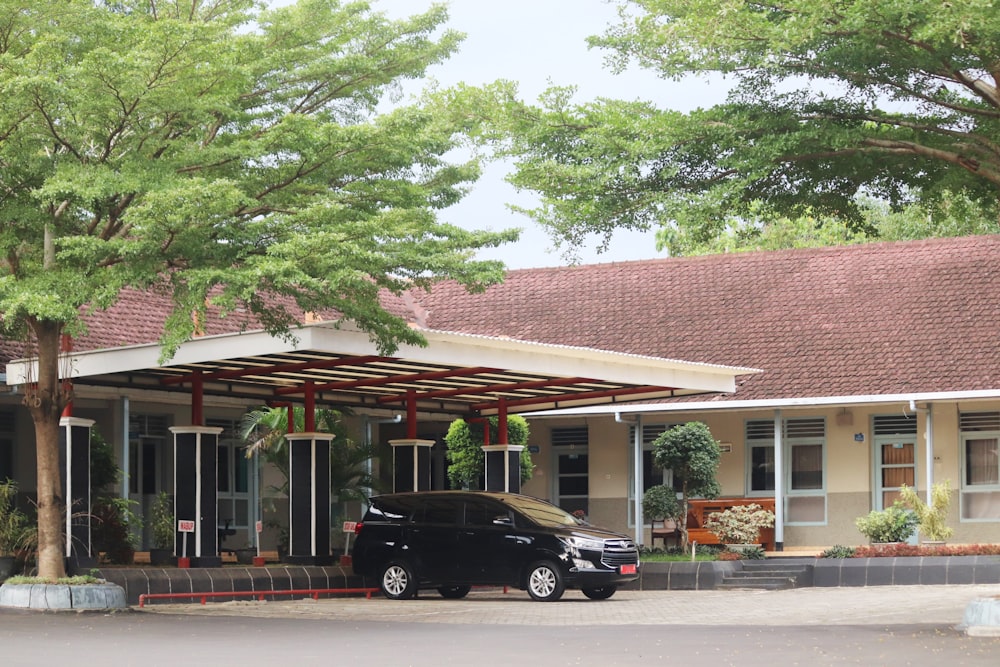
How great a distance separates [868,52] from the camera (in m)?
14.8

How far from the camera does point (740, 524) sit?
87.5 feet

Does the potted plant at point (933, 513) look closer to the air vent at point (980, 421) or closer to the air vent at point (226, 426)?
the air vent at point (980, 421)

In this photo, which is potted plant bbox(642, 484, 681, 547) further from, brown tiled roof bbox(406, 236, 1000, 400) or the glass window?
the glass window

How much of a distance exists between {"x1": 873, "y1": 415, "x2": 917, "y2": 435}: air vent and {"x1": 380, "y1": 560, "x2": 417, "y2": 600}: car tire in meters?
11.3

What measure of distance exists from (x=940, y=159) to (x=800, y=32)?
285 cm

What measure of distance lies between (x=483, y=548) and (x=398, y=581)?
147cm

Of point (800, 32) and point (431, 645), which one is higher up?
point (800, 32)

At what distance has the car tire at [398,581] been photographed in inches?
886

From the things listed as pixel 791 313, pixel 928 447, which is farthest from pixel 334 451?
pixel 928 447

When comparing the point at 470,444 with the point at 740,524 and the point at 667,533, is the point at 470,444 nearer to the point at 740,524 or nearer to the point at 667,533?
the point at 667,533

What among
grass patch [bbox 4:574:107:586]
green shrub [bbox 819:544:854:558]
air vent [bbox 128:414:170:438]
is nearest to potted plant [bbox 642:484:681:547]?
green shrub [bbox 819:544:854:558]

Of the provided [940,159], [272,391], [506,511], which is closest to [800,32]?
[940,159]

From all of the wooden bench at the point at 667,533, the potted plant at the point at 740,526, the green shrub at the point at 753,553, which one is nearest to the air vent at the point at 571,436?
the wooden bench at the point at 667,533

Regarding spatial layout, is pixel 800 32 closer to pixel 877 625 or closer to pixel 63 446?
pixel 877 625
